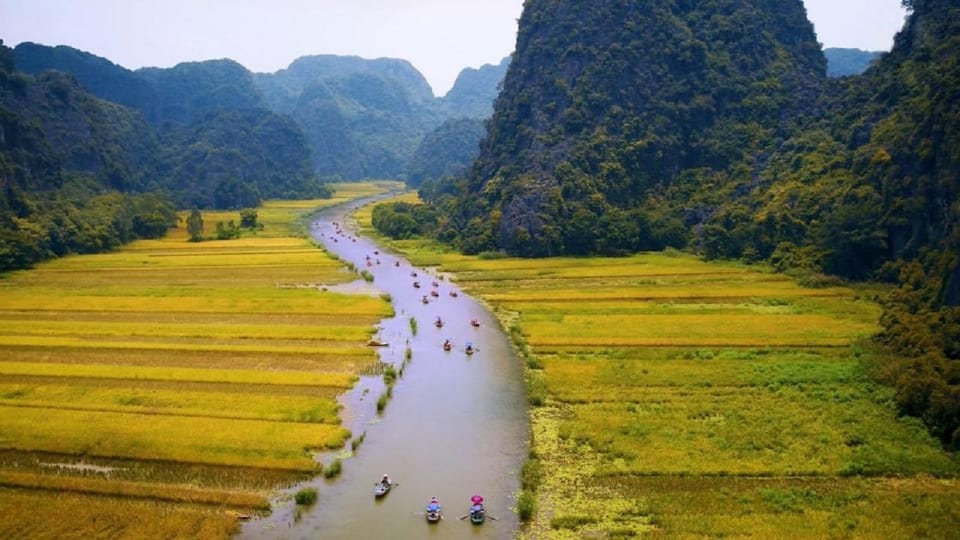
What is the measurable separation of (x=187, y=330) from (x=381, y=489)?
28242 millimetres

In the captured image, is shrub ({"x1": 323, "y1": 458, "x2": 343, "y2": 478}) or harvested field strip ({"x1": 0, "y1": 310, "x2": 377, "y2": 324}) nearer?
shrub ({"x1": 323, "y1": 458, "x2": 343, "y2": 478})

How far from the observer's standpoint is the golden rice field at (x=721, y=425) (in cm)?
2489

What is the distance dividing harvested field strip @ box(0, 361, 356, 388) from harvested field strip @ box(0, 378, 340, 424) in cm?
175

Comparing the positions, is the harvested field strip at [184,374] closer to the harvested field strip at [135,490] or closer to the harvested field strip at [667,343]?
the harvested field strip at [135,490]

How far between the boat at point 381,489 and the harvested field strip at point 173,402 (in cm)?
721

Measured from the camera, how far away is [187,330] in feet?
164

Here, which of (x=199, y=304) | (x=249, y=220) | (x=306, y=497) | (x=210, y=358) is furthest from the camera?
(x=249, y=220)

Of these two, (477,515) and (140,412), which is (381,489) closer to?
(477,515)

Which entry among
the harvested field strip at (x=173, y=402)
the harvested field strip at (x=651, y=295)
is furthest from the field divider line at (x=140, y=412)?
the harvested field strip at (x=651, y=295)

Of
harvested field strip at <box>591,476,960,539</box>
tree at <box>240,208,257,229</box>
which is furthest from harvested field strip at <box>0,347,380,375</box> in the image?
tree at <box>240,208,257,229</box>

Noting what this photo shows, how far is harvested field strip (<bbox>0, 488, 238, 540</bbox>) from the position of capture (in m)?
24.0

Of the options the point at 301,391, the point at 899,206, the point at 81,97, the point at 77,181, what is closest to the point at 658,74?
the point at 899,206

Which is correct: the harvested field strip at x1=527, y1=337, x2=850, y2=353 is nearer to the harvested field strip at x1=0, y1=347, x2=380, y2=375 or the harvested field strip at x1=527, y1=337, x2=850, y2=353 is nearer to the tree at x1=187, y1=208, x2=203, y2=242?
the harvested field strip at x1=0, y1=347, x2=380, y2=375

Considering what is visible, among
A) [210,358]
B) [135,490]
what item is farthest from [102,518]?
[210,358]
